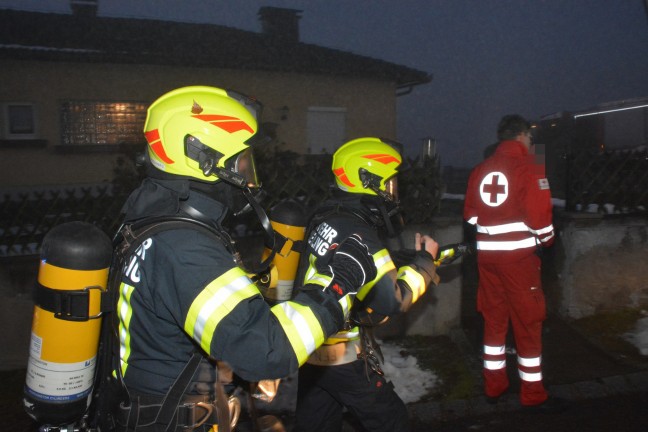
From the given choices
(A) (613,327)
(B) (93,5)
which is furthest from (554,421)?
(B) (93,5)

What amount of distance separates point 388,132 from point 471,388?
13.2 m

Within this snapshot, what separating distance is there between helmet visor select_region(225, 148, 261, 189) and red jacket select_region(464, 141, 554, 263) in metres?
2.66

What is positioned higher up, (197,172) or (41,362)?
(197,172)

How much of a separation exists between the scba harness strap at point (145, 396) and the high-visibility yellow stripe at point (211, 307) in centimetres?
21

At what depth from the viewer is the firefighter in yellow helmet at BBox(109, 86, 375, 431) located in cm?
171

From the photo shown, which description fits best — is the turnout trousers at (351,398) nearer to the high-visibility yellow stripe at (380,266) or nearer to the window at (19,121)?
the high-visibility yellow stripe at (380,266)

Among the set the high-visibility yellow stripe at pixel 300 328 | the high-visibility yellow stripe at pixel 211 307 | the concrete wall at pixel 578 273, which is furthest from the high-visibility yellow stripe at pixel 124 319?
the concrete wall at pixel 578 273

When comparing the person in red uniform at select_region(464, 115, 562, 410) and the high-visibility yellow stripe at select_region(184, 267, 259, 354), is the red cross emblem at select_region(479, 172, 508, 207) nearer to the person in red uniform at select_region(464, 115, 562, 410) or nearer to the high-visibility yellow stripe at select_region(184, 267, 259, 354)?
the person in red uniform at select_region(464, 115, 562, 410)

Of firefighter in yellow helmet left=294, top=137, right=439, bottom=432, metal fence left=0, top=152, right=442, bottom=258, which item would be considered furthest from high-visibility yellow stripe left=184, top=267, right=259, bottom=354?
metal fence left=0, top=152, right=442, bottom=258

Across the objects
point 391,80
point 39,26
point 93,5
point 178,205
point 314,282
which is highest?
point 93,5

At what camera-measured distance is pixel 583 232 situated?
6133 millimetres

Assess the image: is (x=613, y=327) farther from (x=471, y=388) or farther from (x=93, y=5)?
(x=93, y=5)

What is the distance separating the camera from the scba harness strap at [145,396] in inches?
73.6

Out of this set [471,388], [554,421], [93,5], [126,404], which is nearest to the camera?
[126,404]
